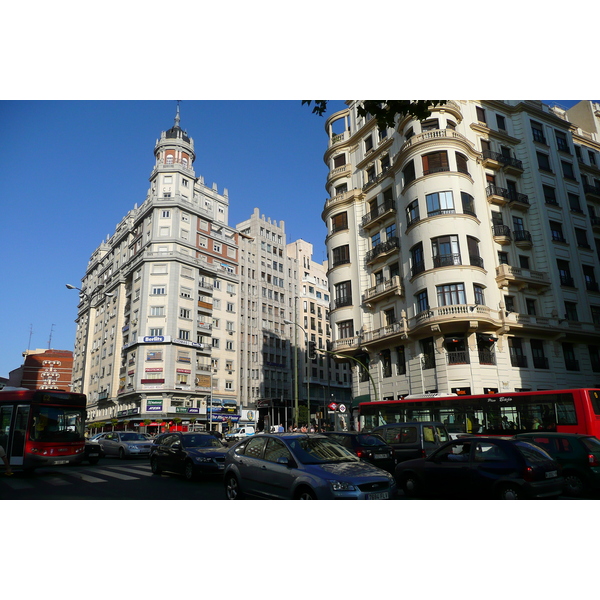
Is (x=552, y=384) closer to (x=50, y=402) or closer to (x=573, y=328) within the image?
(x=573, y=328)

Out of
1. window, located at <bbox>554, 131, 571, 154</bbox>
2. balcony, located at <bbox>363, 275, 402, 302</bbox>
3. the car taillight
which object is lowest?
the car taillight

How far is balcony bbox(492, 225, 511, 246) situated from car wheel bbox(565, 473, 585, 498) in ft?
80.6

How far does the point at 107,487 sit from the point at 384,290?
2460 centimetres

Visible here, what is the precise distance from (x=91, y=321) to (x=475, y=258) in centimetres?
6697

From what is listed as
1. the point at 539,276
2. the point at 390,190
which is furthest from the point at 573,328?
the point at 390,190

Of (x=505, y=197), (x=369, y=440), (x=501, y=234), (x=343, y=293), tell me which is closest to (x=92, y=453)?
(x=369, y=440)

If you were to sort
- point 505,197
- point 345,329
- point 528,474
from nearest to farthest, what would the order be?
point 528,474 → point 505,197 → point 345,329

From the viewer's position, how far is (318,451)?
866 centimetres

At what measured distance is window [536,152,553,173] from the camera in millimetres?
36219

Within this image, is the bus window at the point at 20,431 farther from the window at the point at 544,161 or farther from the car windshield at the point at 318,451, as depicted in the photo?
the window at the point at 544,161

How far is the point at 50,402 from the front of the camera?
1636cm

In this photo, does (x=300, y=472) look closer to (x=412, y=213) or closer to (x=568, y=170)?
(x=412, y=213)

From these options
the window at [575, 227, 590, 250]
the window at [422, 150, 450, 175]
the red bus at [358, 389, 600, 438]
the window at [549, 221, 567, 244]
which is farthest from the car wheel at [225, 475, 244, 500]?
the window at [575, 227, 590, 250]

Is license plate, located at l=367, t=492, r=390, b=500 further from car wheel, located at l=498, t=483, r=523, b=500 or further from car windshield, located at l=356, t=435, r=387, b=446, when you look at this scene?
car windshield, located at l=356, t=435, r=387, b=446
